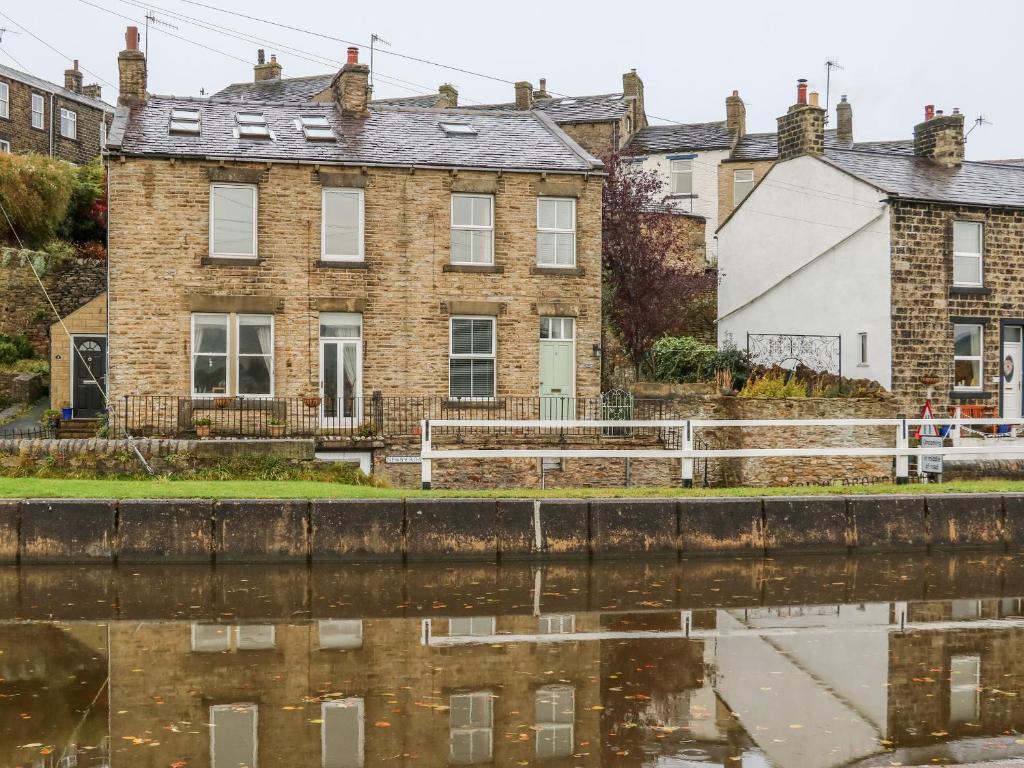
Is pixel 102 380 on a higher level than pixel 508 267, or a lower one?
lower

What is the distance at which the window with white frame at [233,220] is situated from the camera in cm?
2553

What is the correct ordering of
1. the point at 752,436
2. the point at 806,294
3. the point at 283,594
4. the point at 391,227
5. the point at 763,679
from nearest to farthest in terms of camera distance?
the point at 763,679 → the point at 283,594 → the point at 752,436 → the point at 391,227 → the point at 806,294

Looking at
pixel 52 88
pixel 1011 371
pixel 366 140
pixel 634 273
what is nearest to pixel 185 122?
pixel 366 140

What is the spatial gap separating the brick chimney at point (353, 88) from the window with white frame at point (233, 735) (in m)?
22.4

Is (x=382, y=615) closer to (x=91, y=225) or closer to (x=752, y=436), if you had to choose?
(x=752, y=436)

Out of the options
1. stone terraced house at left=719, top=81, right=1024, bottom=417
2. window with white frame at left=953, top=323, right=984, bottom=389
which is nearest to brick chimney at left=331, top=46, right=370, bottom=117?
stone terraced house at left=719, top=81, right=1024, bottom=417

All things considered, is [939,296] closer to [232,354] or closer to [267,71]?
[232,354]

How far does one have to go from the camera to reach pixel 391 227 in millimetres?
26172

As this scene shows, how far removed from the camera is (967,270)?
28.9 metres

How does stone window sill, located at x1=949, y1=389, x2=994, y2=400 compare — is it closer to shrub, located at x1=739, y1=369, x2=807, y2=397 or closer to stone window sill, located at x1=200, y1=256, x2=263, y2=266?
shrub, located at x1=739, y1=369, x2=807, y2=397

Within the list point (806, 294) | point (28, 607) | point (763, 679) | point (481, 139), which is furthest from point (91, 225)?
point (763, 679)

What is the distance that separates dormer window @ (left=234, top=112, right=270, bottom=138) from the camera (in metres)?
26.8

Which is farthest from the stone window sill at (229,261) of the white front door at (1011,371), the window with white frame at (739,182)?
the window with white frame at (739,182)

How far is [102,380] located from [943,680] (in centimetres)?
2595
